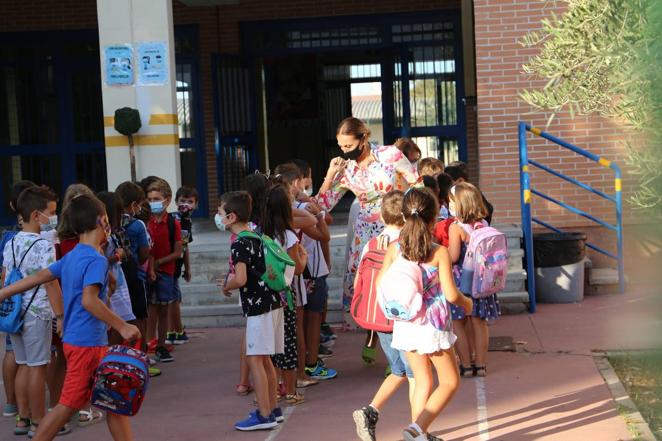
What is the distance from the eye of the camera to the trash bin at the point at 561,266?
9891mm

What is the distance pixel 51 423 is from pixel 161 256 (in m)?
3.19

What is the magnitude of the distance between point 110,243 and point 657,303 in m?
5.42

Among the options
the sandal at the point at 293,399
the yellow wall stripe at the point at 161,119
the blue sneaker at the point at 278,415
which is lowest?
the sandal at the point at 293,399

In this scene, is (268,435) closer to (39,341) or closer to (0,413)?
(39,341)

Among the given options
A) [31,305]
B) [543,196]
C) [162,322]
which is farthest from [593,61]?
[543,196]

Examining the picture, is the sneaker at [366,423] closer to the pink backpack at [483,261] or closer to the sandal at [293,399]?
the sandal at [293,399]

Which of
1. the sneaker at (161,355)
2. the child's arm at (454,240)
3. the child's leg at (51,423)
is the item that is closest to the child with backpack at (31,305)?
the child's leg at (51,423)

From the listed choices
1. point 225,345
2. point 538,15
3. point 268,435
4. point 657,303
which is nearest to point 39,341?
point 268,435

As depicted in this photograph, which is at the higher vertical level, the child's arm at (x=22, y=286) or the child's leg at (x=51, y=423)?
the child's arm at (x=22, y=286)

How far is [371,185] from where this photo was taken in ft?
23.2

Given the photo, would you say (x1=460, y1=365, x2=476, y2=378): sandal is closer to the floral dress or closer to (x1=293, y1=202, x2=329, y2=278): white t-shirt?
the floral dress

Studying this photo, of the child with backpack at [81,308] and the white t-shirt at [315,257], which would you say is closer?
the child with backpack at [81,308]

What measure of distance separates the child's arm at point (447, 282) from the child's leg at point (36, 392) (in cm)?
265

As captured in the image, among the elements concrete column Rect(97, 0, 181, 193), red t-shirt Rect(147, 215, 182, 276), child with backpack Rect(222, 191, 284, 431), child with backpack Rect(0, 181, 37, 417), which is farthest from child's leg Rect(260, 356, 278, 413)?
concrete column Rect(97, 0, 181, 193)
